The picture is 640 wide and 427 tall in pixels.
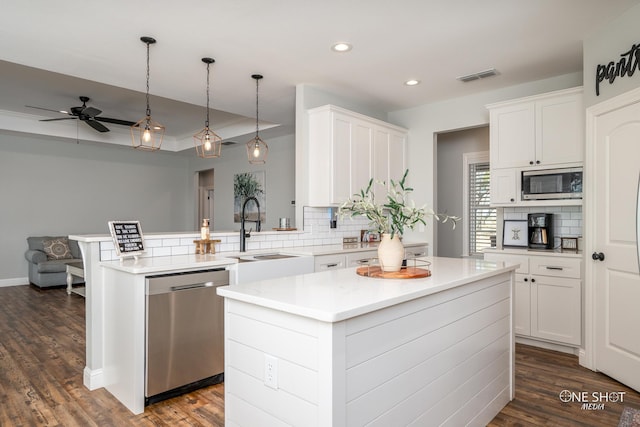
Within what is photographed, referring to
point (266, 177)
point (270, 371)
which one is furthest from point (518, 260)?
point (266, 177)

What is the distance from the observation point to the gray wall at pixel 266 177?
7.33 metres

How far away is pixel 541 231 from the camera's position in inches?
158

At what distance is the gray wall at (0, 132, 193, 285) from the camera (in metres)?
6.88

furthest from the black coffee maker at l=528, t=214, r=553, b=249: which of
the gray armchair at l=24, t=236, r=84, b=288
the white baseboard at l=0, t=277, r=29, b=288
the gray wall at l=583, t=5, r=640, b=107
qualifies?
the white baseboard at l=0, t=277, r=29, b=288

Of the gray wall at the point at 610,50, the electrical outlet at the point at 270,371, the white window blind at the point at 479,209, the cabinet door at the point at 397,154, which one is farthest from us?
the white window blind at the point at 479,209

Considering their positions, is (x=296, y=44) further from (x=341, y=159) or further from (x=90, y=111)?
(x=90, y=111)

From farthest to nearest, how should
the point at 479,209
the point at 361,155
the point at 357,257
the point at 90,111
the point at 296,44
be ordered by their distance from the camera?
the point at 479,209
the point at 90,111
the point at 361,155
the point at 357,257
the point at 296,44

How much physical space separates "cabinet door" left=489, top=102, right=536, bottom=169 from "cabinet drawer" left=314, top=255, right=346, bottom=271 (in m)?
1.88

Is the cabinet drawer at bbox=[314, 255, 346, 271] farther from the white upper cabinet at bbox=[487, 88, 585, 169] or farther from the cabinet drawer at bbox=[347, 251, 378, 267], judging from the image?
the white upper cabinet at bbox=[487, 88, 585, 169]

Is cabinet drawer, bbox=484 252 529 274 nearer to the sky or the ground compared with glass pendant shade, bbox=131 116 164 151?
nearer to the ground

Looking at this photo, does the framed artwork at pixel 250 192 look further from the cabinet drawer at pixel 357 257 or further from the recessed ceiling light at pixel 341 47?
the recessed ceiling light at pixel 341 47

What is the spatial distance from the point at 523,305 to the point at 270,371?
313 centimetres

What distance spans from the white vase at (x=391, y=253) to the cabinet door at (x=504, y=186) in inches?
97.2

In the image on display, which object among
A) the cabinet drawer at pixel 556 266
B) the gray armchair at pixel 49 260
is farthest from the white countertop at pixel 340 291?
the gray armchair at pixel 49 260
